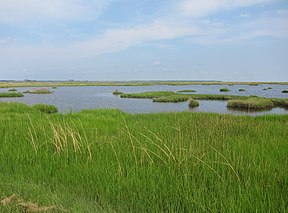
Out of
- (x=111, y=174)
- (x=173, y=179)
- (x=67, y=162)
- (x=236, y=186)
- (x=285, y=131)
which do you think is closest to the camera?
(x=236, y=186)

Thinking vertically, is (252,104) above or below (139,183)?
below

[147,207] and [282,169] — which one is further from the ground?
[282,169]

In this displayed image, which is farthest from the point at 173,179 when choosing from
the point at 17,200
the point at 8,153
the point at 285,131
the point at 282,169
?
the point at 285,131

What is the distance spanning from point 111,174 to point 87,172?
0.47 metres

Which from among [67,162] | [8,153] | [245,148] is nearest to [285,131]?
[245,148]

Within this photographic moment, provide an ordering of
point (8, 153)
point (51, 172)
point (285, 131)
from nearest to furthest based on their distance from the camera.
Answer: point (51, 172) < point (8, 153) < point (285, 131)

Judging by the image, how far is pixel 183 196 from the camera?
3717mm

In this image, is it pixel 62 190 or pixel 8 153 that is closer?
pixel 62 190

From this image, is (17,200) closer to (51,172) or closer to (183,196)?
(51,172)

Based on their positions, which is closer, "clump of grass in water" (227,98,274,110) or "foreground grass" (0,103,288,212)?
"foreground grass" (0,103,288,212)

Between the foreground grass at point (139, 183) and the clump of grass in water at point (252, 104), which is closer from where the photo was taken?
the foreground grass at point (139, 183)

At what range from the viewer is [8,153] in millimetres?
5871

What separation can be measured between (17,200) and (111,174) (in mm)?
1498

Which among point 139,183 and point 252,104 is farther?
point 252,104
